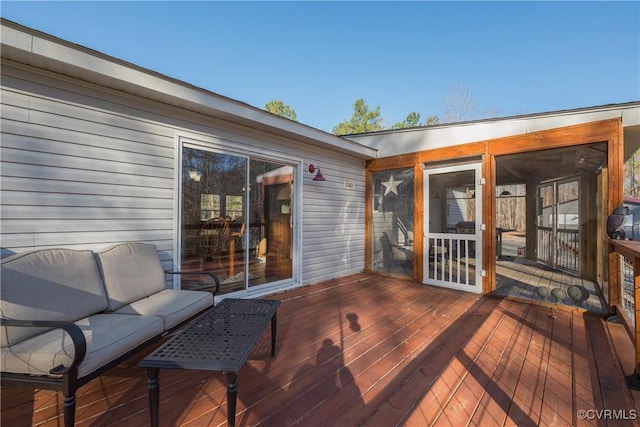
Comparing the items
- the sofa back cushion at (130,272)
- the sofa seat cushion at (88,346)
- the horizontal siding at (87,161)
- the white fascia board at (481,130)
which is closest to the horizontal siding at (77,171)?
the horizontal siding at (87,161)

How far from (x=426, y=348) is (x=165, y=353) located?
209 cm

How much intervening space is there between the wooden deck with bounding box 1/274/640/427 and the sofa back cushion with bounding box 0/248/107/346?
1.67ft

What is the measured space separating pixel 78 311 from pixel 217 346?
1192 mm

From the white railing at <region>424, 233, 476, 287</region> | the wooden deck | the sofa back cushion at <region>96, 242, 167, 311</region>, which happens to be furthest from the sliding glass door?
the white railing at <region>424, 233, 476, 287</region>

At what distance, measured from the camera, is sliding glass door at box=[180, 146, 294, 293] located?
10.9 feet

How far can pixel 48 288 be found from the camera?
71.5 inches

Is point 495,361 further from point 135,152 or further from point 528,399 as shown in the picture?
point 135,152

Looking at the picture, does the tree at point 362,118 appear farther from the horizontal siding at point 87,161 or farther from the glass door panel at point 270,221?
the horizontal siding at point 87,161

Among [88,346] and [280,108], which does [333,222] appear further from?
[280,108]

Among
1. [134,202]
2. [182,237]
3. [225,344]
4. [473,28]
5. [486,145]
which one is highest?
[473,28]

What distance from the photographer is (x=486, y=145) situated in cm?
410

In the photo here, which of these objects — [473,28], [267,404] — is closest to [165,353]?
[267,404]

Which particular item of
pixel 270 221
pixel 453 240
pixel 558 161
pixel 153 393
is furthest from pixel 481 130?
pixel 153 393

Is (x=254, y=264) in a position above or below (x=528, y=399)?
above
